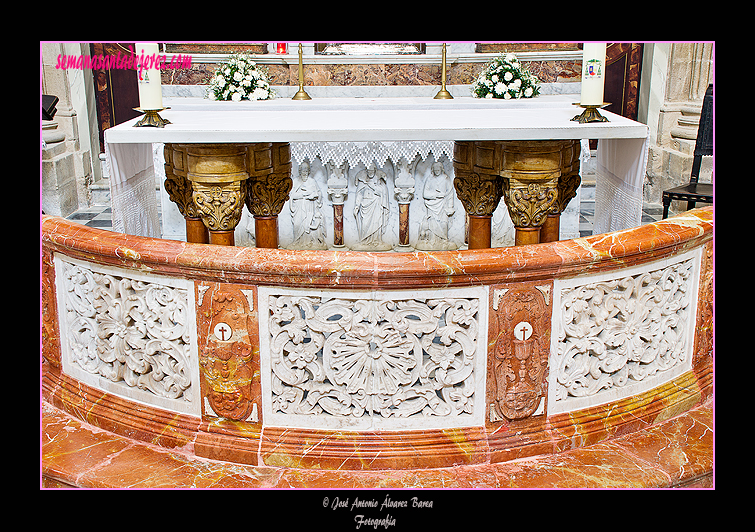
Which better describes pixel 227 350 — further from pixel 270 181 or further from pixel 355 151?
pixel 355 151

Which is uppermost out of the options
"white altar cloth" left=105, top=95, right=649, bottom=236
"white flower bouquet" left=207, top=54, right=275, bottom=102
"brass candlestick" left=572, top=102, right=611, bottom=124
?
"white flower bouquet" left=207, top=54, right=275, bottom=102

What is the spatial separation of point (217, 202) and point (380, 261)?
1.28m

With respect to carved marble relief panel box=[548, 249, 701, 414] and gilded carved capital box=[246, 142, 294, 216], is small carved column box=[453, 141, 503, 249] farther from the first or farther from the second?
carved marble relief panel box=[548, 249, 701, 414]

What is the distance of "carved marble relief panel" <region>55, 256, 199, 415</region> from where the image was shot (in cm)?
247

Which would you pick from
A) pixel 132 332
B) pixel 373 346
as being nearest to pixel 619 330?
pixel 373 346

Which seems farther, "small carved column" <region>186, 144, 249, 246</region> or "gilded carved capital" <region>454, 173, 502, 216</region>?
"gilded carved capital" <region>454, 173, 502, 216</region>

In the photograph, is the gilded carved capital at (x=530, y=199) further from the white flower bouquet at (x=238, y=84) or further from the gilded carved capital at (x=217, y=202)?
the white flower bouquet at (x=238, y=84)

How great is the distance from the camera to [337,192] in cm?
528

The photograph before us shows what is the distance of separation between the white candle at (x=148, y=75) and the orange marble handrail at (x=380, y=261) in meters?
0.96

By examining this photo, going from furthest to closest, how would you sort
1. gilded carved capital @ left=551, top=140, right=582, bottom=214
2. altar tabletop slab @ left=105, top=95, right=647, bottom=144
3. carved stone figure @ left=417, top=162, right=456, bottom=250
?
carved stone figure @ left=417, top=162, right=456, bottom=250
gilded carved capital @ left=551, top=140, right=582, bottom=214
altar tabletop slab @ left=105, top=95, right=647, bottom=144

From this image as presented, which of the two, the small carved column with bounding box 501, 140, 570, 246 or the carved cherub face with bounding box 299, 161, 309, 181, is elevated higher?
the small carved column with bounding box 501, 140, 570, 246

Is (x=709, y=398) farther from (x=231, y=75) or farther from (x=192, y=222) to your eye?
(x=231, y=75)

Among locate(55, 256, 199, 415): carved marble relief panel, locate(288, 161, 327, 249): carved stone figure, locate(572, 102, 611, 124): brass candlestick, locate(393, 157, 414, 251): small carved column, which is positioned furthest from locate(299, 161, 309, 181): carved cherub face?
locate(55, 256, 199, 415): carved marble relief panel

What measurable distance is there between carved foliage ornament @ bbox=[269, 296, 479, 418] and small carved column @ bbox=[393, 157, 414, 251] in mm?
2938
